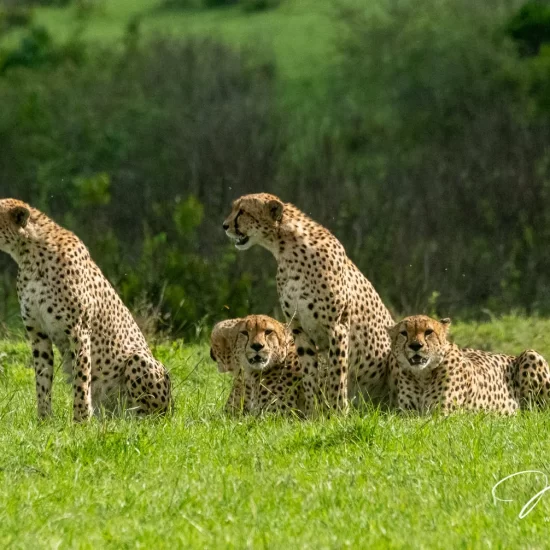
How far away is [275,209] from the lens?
653 centimetres

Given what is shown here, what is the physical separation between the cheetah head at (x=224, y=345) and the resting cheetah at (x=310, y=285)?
1.21 ft

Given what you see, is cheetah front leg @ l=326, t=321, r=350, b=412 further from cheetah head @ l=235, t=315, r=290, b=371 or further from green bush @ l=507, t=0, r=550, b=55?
green bush @ l=507, t=0, r=550, b=55

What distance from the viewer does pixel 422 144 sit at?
958 inches

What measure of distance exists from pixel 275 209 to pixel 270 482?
180 cm

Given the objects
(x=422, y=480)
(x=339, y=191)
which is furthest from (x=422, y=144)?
(x=422, y=480)

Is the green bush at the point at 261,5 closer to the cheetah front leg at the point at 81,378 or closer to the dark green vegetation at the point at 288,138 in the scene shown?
the dark green vegetation at the point at 288,138

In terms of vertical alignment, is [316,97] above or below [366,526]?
below

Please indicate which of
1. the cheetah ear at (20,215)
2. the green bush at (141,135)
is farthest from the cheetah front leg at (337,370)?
the green bush at (141,135)

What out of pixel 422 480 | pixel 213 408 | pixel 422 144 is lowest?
pixel 422 144

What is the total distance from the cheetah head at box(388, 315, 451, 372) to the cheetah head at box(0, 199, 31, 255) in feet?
5.84

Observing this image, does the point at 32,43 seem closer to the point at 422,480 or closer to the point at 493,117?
the point at 493,117

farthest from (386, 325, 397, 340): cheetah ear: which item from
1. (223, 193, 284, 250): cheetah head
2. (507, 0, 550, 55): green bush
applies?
(507, 0, 550, 55): green bush

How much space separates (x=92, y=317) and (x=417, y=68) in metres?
20.6

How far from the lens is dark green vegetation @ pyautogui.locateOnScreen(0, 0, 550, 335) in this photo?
557 inches
